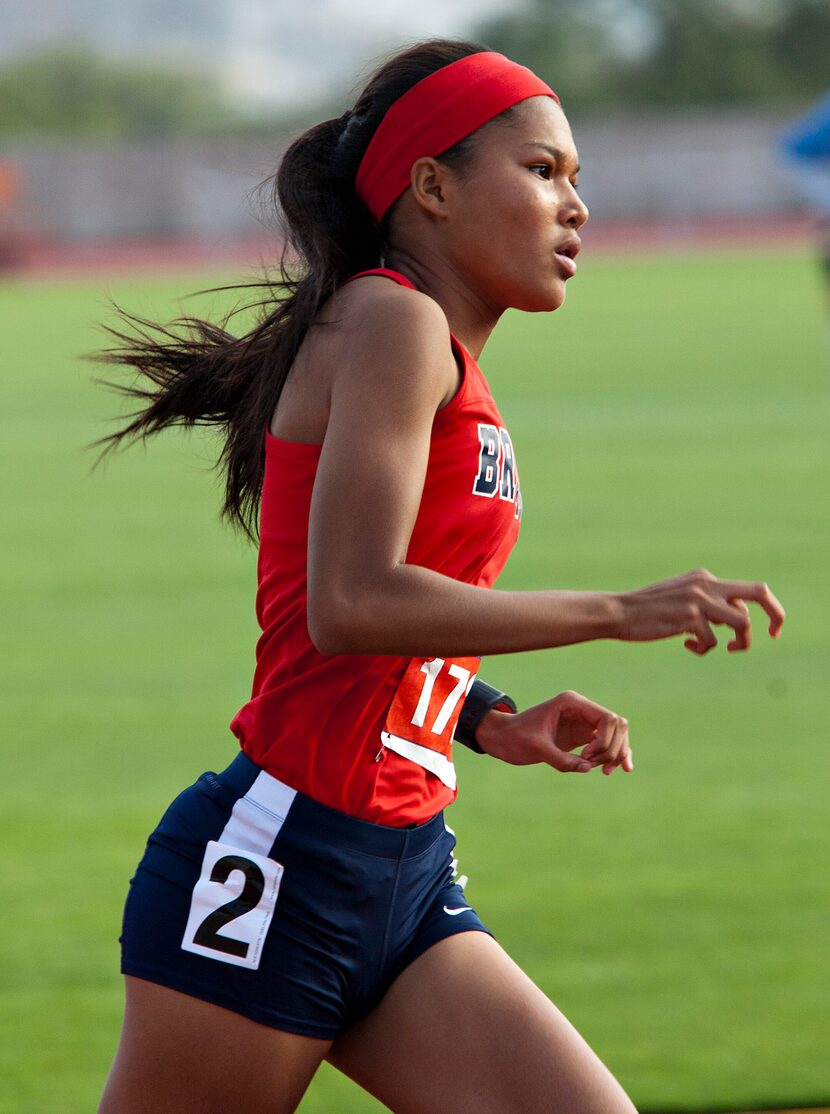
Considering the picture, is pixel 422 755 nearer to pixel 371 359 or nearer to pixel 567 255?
pixel 371 359

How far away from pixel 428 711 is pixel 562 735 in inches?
16.7

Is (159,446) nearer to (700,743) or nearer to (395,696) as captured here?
(700,743)

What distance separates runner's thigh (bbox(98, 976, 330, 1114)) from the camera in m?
2.46

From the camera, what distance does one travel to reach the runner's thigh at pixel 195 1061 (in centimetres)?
246

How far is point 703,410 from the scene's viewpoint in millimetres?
17578

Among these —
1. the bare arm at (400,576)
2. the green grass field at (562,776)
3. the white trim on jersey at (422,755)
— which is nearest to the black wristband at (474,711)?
the white trim on jersey at (422,755)

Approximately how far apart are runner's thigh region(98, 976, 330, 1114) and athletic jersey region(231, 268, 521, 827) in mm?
335

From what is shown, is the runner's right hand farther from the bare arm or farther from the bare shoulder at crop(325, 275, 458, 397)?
the bare shoulder at crop(325, 275, 458, 397)

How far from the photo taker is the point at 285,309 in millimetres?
2682

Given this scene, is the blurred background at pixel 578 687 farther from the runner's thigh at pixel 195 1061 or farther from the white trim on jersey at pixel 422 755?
the runner's thigh at pixel 195 1061

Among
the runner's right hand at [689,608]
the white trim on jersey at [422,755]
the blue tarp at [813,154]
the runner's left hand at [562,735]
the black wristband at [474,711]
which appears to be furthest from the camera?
the blue tarp at [813,154]

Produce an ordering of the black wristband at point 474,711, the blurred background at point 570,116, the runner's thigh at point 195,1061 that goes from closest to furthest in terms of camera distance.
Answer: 1. the runner's thigh at point 195,1061
2. the black wristband at point 474,711
3. the blurred background at point 570,116

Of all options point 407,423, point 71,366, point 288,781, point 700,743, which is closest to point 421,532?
point 407,423

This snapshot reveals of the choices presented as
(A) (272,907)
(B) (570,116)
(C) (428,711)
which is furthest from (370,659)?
(B) (570,116)
